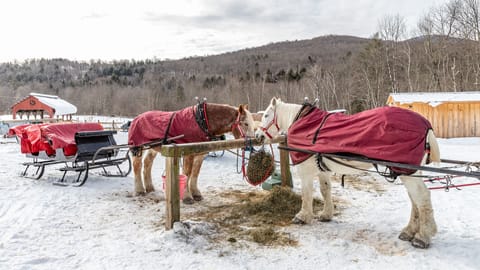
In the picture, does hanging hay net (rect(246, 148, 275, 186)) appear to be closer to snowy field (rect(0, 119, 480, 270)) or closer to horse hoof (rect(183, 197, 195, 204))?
snowy field (rect(0, 119, 480, 270))

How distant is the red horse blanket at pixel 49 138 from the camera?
7.22 m

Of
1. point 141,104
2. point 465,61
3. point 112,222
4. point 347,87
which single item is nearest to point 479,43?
point 465,61

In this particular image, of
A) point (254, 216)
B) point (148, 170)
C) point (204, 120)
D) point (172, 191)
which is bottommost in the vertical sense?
point (254, 216)

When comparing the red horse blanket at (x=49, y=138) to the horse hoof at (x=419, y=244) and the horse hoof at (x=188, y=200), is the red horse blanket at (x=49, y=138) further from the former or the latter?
the horse hoof at (x=419, y=244)

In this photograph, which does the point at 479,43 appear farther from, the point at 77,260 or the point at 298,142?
the point at 77,260

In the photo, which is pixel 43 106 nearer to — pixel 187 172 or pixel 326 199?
pixel 187 172

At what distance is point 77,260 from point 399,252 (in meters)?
3.66

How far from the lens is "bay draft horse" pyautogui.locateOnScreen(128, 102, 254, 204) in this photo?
591cm

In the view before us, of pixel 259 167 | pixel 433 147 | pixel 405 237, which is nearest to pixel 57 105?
pixel 259 167

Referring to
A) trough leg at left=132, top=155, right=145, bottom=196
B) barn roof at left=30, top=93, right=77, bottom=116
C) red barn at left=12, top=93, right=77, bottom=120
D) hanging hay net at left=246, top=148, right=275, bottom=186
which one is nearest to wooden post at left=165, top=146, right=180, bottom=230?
hanging hay net at left=246, top=148, right=275, bottom=186

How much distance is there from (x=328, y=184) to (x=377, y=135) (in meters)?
1.55

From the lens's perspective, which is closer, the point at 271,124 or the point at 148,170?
the point at 271,124

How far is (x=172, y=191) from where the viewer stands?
420cm

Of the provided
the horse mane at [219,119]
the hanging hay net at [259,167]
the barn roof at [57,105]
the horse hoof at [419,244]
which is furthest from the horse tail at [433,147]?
the barn roof at [57,105]
